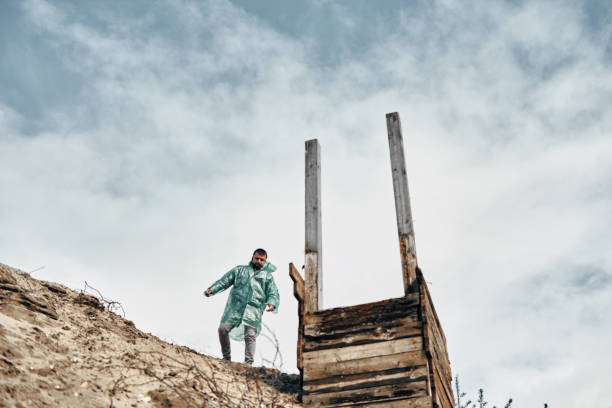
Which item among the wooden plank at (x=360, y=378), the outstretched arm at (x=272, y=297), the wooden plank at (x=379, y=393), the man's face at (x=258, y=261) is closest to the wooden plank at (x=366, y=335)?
the wooden plank at (x=360, y=378)

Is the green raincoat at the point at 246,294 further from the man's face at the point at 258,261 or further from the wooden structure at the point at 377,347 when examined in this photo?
the wooden structure at the point at 377,347

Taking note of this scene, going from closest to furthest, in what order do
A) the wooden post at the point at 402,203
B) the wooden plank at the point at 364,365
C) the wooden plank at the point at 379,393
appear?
the wooden plank at the point at 379,393, the wooden plank at the point at 364,365, the wooden post at the point at 402,203

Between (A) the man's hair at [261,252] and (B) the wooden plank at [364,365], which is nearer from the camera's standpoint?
(B) the wooden plank at [364,365]

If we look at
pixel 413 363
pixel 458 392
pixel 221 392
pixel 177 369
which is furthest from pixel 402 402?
pixel 458 392

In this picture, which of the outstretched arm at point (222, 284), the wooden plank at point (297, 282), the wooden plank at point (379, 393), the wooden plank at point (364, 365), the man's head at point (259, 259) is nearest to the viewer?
the wooden plank at point (379, 393)

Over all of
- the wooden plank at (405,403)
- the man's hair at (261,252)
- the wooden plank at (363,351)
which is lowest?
the wooden plank at (405,403)

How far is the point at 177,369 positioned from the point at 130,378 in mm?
817

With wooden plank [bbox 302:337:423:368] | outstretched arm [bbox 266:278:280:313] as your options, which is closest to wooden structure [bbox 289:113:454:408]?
wooden plank [bbox 302:337:423:368]

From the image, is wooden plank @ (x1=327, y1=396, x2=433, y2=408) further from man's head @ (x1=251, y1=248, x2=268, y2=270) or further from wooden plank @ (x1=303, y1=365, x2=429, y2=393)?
man's head @ (x1=251, y1=248, x2=268, y2=270)

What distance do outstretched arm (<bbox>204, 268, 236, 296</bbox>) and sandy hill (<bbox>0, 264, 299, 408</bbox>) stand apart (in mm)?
1209

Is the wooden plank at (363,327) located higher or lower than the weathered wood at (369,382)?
higher

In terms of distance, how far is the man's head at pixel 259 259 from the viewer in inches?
340

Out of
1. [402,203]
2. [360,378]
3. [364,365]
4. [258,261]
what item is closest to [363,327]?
[364,365]

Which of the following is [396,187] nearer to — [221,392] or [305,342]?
[305,342]
